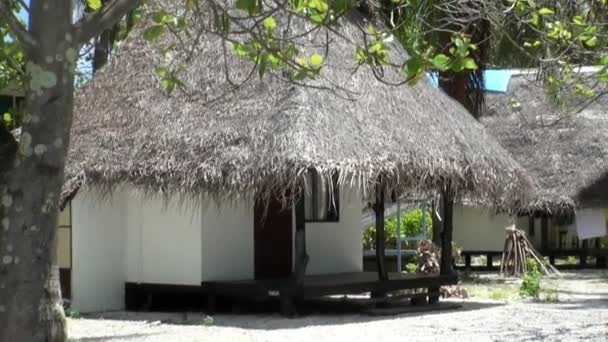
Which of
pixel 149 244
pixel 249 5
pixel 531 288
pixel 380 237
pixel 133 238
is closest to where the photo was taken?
pixel 249 5

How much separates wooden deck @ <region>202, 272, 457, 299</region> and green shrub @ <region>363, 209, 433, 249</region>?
1075 cm

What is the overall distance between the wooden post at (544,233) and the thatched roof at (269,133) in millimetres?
12076

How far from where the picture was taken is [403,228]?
25.9m

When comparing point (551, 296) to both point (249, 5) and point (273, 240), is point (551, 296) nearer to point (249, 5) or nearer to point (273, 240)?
point (273, 240)

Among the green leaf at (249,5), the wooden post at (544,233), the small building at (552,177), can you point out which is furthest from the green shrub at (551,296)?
the green leaf at (249,5)

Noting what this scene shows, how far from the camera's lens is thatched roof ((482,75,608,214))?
80.0 feet

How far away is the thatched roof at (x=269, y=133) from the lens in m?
11.9

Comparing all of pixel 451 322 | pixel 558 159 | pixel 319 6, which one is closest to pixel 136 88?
pixel 451 322

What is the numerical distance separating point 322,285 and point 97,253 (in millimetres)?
2950

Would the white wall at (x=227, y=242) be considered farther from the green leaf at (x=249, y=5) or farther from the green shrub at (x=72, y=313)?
the green leaf at (x=249, y=5)

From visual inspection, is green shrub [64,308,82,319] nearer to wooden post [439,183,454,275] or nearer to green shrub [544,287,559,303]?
wooden post [439,183,454,275]

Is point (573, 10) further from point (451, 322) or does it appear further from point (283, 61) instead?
point (283, 61)

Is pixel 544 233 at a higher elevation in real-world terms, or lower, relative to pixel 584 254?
higher

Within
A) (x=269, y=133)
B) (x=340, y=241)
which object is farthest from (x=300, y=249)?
(x=340, y=241)
